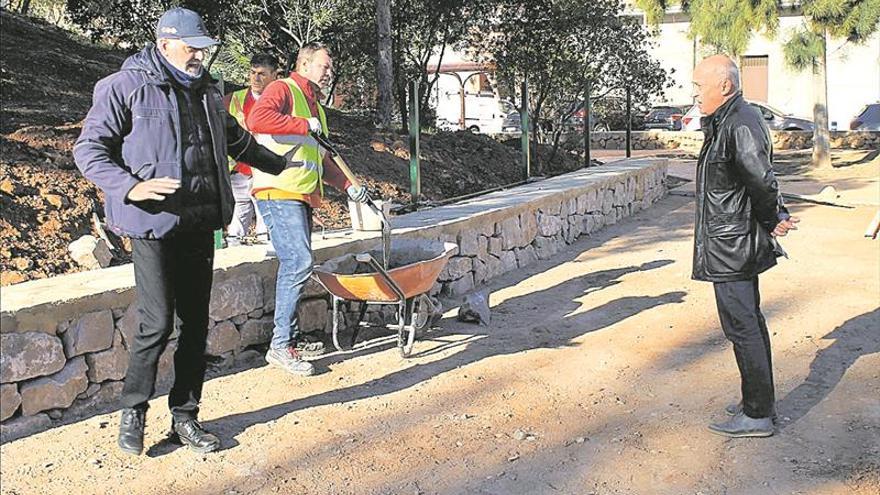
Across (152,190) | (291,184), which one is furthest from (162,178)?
(291,184)

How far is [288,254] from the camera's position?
5125 mm

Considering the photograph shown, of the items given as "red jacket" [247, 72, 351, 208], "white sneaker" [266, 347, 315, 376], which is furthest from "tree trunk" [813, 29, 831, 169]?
"white sneaker" [266, 347, 315, 376]

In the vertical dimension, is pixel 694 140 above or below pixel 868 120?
below

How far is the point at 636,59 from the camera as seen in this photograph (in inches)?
673

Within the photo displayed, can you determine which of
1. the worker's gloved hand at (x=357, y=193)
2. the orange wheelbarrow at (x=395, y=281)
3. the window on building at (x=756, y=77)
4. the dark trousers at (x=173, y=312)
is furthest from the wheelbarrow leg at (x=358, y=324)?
the window on building at (x=756, y=77)

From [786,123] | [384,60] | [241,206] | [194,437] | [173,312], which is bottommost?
[194,437]

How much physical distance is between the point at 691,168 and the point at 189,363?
16.9m

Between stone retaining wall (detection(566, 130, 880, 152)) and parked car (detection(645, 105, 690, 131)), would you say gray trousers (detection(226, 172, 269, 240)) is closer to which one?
stone retaining wall (detection(566, 130, 880, 152))

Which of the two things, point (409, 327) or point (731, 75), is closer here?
point (731, 75)

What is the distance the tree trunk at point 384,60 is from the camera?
37.6ft

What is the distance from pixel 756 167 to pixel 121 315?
10.1ft

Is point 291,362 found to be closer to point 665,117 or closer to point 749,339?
point 749,339

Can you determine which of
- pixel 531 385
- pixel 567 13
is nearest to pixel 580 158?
pixel 567 13

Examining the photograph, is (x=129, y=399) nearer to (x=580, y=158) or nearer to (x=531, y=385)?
(x=531, y=385)
